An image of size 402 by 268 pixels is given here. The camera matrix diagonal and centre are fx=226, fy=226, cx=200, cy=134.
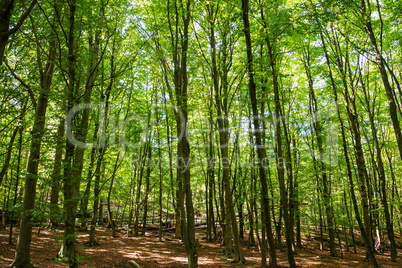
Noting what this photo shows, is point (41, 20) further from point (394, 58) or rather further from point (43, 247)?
point (394, 58)

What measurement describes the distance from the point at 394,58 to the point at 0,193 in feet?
58.3

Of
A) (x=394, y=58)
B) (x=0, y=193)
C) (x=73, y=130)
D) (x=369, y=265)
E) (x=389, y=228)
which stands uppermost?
(x=394, y=58)

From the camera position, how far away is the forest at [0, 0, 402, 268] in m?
4.81

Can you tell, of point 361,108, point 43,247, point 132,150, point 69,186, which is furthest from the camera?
point 132,150

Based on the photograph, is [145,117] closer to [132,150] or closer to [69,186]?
[132,150]

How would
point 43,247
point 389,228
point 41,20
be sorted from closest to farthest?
point 41,20
point 43,247
point 389,228

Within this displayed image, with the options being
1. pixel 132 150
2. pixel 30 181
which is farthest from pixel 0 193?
pixel 132 150

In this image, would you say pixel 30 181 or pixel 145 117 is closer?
pixel 30 181

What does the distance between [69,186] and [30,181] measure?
2570 mm

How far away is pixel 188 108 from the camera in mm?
7496

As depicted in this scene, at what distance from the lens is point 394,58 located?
9.93 m

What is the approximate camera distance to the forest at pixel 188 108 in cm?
481

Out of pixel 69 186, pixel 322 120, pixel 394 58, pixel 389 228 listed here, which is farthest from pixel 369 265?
pixel 69 186

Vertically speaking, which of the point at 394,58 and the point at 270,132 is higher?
the point at 394,58
